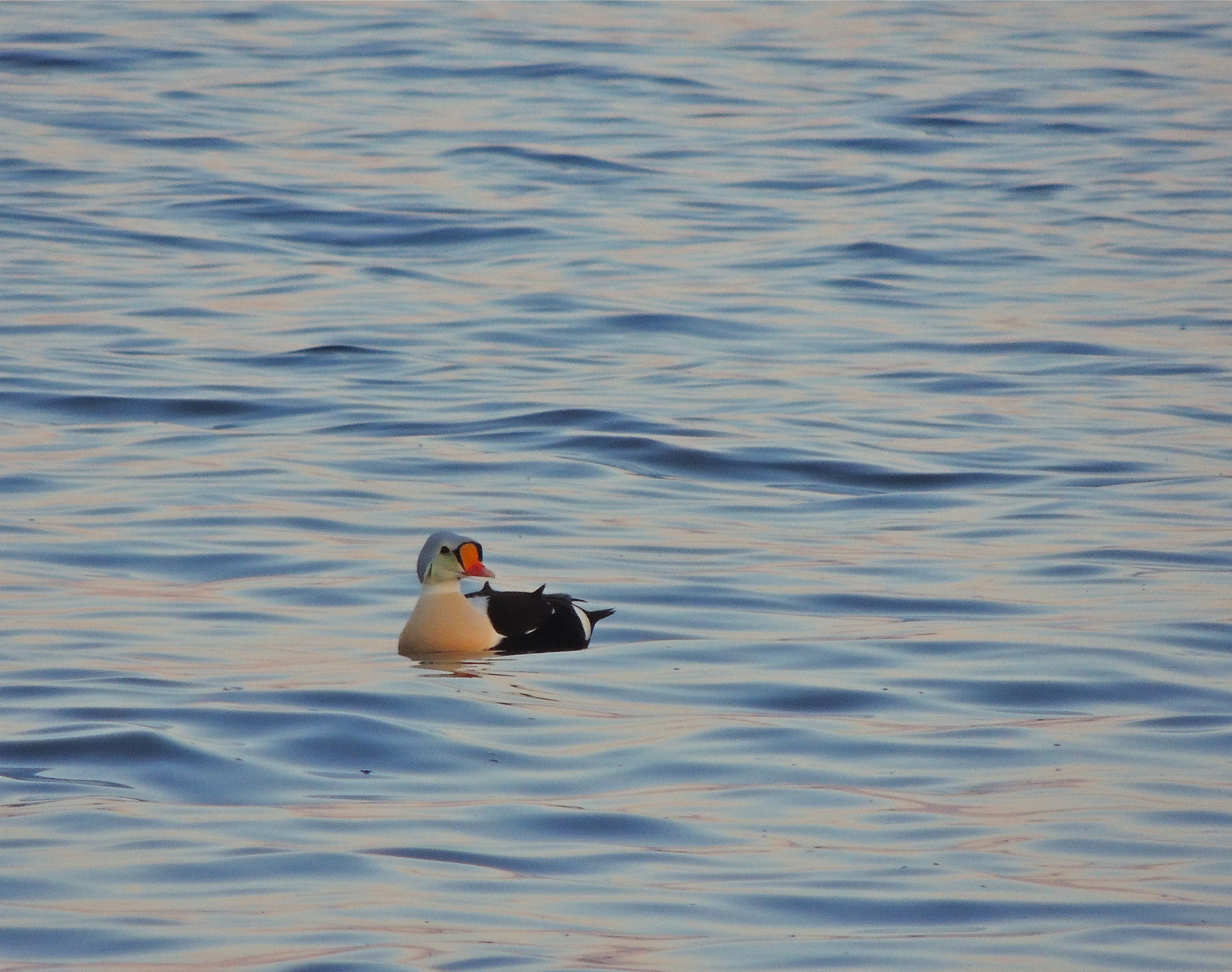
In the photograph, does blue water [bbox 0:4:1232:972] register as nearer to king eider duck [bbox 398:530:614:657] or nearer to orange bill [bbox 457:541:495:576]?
king eider duck [bbox 398:530:614:657]

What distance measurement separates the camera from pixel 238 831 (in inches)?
238

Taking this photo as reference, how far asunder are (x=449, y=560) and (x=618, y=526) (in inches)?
90.3

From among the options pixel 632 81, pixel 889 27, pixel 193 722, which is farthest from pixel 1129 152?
pixel 193 722

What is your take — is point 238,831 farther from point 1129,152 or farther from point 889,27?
point 889,27

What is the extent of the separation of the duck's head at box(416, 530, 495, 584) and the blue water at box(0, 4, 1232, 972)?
35cm

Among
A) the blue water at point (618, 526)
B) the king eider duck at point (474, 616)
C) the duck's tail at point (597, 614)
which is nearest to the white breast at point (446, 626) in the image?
the king eider duck at point (474, 616)

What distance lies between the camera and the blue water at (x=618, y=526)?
5.69m

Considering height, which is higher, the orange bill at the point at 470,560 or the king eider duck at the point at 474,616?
the orange bill at the point at 470,560

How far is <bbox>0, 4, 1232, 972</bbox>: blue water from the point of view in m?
5.69

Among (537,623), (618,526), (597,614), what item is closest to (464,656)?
(537,623)

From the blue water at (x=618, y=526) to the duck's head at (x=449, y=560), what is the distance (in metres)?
0.35

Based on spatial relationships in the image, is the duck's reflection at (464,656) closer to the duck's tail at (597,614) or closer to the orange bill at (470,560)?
the duck's tail at (597,614)

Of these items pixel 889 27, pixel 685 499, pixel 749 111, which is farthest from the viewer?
pixel 889 27

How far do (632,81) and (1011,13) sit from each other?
29.8ft
